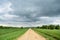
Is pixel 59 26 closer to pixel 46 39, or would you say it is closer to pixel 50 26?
pixel 50 26

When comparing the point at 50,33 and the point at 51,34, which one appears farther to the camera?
the point at 50,33

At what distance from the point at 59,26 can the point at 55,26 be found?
96.4 inches

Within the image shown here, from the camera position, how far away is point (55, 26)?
4040 inches

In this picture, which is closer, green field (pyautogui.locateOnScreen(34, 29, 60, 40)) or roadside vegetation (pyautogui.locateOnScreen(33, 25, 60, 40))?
green field (pyautogui.locateOnScreen(34, 29, 60, 40))

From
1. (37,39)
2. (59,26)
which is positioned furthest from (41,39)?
(59,26)

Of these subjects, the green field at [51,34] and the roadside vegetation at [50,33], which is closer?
the green field at [51,34]

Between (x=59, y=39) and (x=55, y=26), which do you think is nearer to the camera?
(x=59, y=39)

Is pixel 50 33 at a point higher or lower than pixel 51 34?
higher

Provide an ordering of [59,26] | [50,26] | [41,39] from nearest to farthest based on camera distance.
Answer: [41,39]
[59,26]
[50,26]

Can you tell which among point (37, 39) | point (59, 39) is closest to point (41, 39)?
point (37, 39)

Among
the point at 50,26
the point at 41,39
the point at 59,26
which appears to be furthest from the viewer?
the point at 50,26

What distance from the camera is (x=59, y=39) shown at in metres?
37.8

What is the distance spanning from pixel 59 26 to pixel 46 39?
6679cm

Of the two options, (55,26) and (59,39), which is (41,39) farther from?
(55,26)
